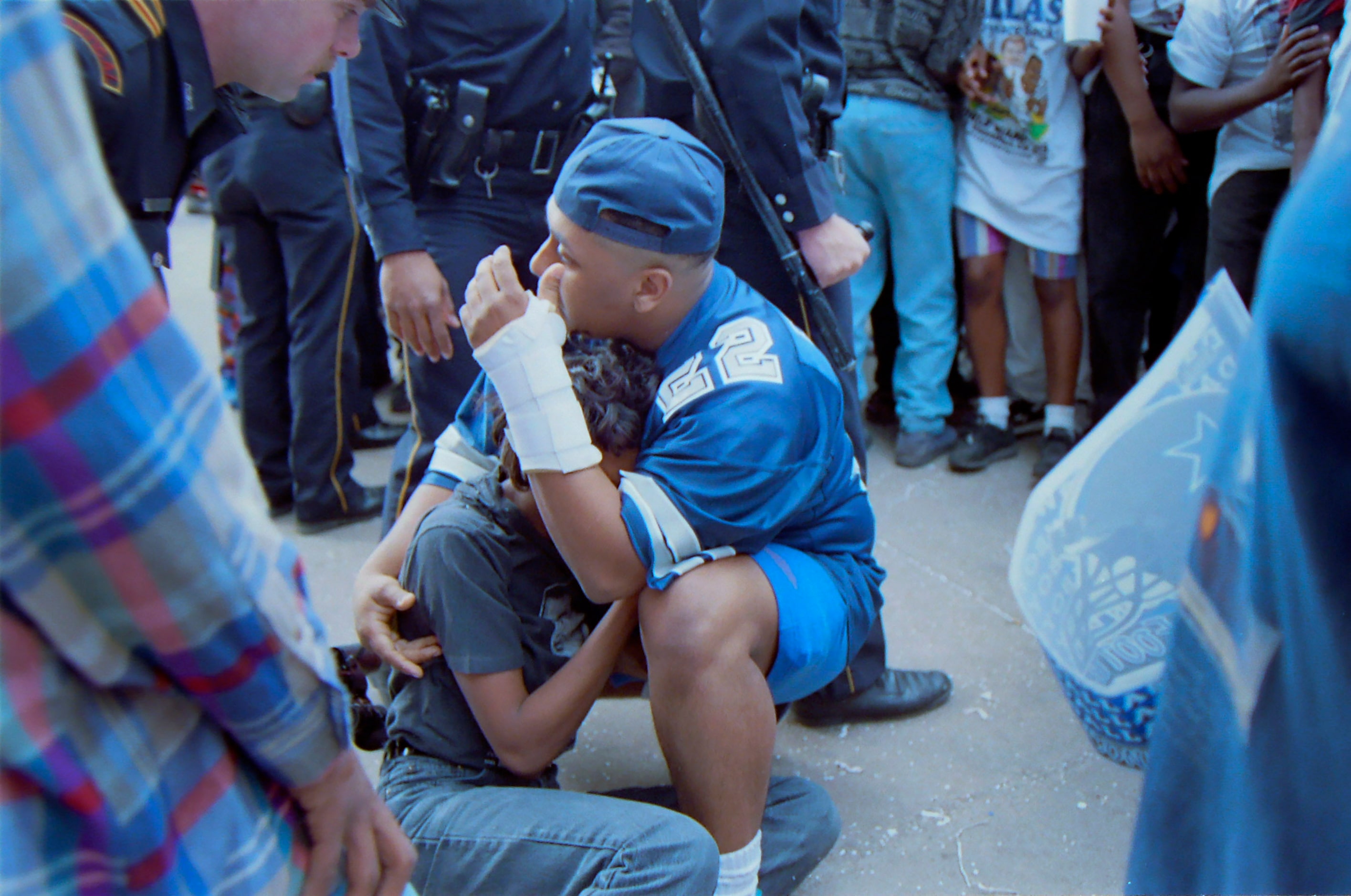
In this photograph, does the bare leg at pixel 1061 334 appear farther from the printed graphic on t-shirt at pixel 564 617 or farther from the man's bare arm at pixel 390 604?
the man's bare arm at pixel 390 604

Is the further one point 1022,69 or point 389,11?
point 1022,69

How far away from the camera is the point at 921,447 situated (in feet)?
11.9

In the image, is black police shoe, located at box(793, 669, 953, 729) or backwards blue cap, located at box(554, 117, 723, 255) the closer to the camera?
backwards blue cap, located at box(554, 117, 723, 255)

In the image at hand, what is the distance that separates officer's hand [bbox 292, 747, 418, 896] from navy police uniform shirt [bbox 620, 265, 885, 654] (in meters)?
0.72

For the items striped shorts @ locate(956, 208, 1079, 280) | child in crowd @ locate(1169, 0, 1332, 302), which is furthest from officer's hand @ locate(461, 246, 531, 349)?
striped shorts @ locate(956, 208, 1079, 280)

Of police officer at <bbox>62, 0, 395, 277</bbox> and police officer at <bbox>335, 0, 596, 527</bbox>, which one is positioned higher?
police officer at <bbox>62, 0, 395, 277</bbox>

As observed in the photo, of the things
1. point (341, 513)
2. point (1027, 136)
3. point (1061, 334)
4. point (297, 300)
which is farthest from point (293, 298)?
point (1061, 334)

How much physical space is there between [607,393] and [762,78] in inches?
31.1

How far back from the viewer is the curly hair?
5.38ft

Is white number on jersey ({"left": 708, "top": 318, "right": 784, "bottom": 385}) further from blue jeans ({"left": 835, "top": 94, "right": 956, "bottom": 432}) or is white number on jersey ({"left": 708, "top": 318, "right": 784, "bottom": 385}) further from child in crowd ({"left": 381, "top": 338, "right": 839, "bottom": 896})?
blue jeans ({"left": 835, "top": 94, "right": 956, "bottom": 432})

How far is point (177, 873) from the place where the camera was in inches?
27.0

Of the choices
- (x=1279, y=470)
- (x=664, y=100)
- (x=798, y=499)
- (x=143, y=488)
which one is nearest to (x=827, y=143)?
(x=664, y=100)

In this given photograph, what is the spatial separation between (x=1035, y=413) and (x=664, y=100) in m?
2.31

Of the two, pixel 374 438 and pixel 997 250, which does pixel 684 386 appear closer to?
pixel 997 250
